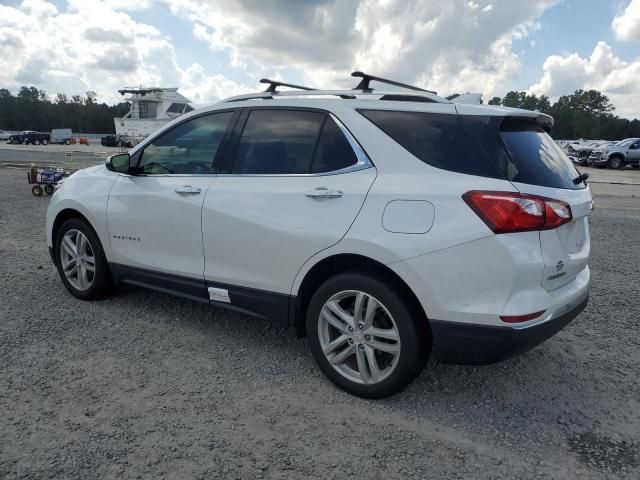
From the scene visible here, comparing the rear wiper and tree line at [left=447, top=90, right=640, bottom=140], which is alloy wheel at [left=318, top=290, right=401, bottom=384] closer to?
the rear wiper

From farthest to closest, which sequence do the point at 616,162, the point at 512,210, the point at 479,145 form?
the point at 616,162 → the point at 479,145 → the point at 512,210

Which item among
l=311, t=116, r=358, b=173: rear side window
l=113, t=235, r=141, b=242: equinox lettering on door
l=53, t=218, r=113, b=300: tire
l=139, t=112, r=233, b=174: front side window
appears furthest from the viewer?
l=53, t=218, r=113, b=300: tire

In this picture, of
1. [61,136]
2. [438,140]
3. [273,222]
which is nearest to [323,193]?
[273,222]

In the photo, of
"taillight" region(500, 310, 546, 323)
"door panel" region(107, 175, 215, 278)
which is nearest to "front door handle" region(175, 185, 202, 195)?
"door panel" region(107, 175, 215, 278)

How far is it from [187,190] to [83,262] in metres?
1.56

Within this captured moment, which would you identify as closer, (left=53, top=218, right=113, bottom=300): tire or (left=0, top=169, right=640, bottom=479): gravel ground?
(left=0, top=169, right=640, bottom=479): gravel ground

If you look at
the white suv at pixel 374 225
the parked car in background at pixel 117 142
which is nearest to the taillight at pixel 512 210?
the white suv at pixel 374 225

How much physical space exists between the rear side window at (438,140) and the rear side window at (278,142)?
46 cm

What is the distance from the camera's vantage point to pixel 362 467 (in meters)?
2.38

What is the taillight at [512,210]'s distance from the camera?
96.8 inches

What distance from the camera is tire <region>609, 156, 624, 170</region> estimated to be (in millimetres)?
29316

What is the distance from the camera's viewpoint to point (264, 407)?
2.88 m

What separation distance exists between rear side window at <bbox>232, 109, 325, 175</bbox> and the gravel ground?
1359 millimetres

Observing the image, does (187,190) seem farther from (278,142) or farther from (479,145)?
(479,145)
